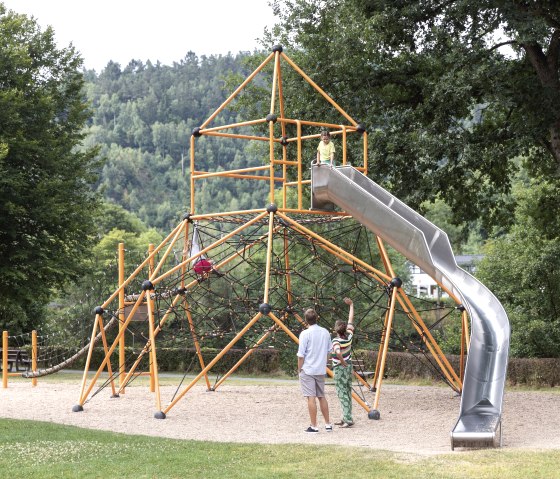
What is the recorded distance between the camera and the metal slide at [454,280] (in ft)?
41.1

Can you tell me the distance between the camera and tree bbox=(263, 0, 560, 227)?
72.4 ft

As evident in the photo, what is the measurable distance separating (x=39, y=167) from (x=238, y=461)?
2500 centimetres

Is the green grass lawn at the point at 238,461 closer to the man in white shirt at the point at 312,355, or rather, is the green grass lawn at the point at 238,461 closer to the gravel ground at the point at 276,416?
the gravel ground at the point at 276,416

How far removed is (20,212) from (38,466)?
22664 millimetres

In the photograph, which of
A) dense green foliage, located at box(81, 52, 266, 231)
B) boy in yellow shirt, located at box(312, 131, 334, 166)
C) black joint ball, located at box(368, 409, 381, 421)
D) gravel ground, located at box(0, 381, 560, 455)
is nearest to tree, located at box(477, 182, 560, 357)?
gravel ground, located at box(0, 381, 560, 455)

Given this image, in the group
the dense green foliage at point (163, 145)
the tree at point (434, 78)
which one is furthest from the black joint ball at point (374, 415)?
the dense green foliage at point (163, 145)

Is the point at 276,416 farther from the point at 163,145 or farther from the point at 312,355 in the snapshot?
the point at 163,145

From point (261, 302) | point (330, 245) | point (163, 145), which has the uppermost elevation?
point (163, 145)

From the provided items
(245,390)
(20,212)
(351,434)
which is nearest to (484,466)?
(351,434)

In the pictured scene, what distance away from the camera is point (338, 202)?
56.1ft

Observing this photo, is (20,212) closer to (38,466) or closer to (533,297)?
(533,297)

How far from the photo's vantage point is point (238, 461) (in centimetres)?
1095

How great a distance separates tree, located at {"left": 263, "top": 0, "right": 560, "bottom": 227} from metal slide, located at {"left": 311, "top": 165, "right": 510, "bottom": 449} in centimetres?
548

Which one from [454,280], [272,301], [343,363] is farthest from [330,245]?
[272,301]
